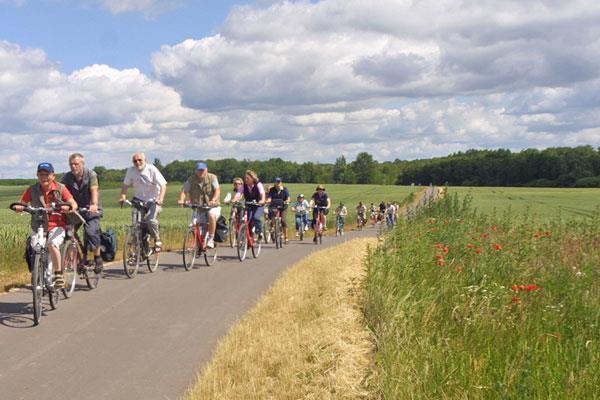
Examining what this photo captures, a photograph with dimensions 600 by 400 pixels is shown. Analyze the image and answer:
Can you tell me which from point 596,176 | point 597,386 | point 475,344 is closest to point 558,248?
point 475,344

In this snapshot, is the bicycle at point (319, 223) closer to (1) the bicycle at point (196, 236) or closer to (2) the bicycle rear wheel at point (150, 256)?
(1) the bicycle at point (196, 236)

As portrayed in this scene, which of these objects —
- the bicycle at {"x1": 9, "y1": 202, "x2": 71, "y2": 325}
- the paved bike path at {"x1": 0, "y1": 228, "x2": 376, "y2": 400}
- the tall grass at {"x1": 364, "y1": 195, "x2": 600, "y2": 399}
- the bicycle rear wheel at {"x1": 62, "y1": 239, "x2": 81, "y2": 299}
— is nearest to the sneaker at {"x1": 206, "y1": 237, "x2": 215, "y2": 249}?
the paved bike path at {"x1": 0, "y1": 228, "x2": 376, "y2": 400}

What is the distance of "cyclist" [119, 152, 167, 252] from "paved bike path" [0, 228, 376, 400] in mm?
1096

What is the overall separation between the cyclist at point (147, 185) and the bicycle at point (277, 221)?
6.96m

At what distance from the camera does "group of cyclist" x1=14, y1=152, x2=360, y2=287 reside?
8.78 m

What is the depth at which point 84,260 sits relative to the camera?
10.2m

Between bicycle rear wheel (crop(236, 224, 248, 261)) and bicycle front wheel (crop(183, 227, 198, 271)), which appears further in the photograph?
bicycle rear wheel (crop(236, 224, 248, 261))

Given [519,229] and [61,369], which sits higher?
[519,229]

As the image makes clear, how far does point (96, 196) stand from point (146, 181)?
236 centimetres

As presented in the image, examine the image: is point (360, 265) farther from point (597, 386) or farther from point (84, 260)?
point (597, 386)

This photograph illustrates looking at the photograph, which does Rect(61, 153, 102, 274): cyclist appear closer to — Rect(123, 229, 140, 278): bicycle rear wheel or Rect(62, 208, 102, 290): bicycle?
Rect(62, 208, 102, 290): bicycle

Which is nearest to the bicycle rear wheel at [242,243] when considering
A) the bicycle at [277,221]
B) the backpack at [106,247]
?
the bicycle at [277,221]

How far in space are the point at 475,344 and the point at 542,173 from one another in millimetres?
135401

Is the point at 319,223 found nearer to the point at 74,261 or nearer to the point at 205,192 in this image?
the point at 205,192
